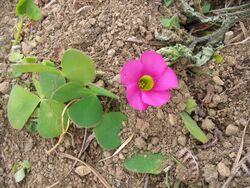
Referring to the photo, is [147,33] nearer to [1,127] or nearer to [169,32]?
[169,32]

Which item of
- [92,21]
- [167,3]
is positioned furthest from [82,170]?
[167,3]

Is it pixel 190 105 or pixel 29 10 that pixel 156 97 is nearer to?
pixel 190 105

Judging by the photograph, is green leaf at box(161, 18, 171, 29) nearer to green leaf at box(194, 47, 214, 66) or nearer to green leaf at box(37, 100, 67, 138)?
green leaf at box(194, 47, 214, 66)

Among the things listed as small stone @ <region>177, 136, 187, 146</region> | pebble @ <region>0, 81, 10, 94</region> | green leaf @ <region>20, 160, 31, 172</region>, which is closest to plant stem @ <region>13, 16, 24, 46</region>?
pebble @ <region>0, 81, 10, 94</region>

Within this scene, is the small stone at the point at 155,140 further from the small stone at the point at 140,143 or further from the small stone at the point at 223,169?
the small stone at the point at 223,169

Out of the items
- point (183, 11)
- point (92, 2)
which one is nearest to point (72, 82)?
point (92, 2)
